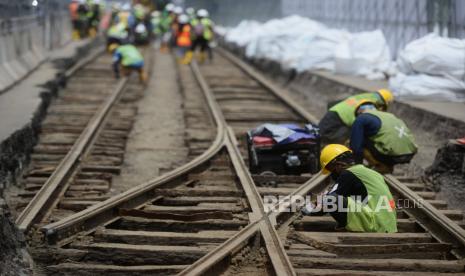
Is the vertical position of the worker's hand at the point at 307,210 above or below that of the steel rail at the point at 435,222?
above

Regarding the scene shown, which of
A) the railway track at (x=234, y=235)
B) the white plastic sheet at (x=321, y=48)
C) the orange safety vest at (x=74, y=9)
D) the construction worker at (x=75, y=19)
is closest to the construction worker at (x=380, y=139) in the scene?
the railway track at (x=234, y=235)

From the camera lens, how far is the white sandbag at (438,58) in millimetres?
11531

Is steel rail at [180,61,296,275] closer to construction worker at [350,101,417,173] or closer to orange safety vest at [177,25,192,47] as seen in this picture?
construction worker at [350,101,417,173]

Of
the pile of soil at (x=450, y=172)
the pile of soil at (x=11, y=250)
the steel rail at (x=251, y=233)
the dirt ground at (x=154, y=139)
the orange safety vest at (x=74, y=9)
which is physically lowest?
the dirt ground at (x=154, y=139)

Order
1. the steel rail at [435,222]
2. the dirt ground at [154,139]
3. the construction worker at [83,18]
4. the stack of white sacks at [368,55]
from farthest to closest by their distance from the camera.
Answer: the construction worker at [83,18], the stack of white sacks at [368,55], the dirt ground at [154,139], the steel rail at [435,222]

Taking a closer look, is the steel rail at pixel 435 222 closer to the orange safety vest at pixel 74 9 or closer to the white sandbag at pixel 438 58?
the white sandbag at pixel 438 58

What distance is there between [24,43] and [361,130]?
12039mm

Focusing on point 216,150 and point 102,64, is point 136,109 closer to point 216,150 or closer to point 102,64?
point 216,150

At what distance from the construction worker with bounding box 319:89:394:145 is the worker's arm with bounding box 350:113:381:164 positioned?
552 mm

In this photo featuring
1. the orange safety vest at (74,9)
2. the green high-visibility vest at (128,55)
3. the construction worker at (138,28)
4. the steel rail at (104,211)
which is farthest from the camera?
the orange safety vest at (74,9)

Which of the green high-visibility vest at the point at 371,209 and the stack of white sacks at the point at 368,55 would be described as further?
the stack of white sacks at the point at 368,55

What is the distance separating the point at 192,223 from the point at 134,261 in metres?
0.88

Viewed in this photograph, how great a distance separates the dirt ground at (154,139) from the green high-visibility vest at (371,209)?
2.84m

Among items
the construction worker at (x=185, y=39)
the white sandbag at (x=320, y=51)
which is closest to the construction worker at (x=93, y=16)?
the construction worker at (x=185, y=39)
